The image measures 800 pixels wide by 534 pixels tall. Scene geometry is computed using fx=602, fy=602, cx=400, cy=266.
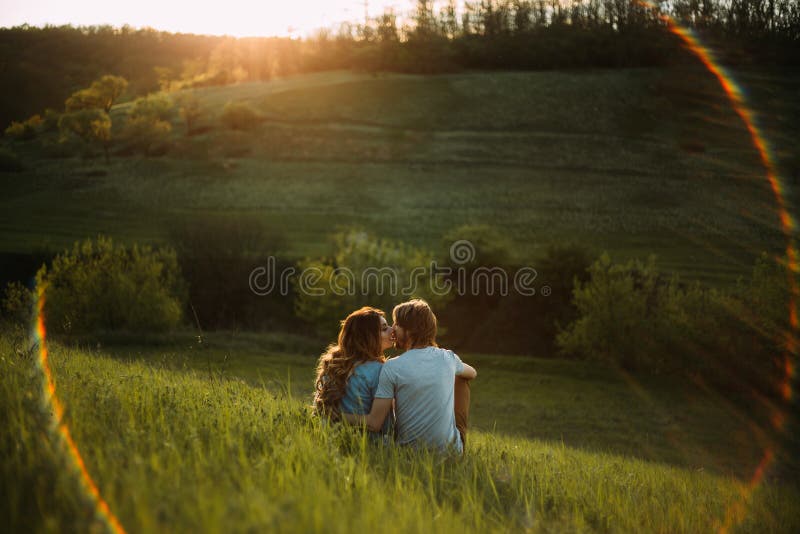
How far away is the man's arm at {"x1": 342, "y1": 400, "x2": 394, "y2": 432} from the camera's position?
4664mm

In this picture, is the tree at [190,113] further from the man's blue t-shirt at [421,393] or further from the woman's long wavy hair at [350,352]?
the man's blue t-shirt at [421,393]

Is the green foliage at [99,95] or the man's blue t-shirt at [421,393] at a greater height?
the green foliage at [99,95]

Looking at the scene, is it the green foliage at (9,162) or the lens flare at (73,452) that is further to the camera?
Result: the green foliage at (9,162)

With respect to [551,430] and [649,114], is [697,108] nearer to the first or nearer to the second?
[649,114]

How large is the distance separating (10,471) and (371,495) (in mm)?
1559

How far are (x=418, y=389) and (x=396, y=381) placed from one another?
19 cm

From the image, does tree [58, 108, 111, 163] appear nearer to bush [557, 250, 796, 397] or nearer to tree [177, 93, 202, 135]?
tree [177, 93, 202, 135]

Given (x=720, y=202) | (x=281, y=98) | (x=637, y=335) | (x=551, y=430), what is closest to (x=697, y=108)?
(x=720, y=202)

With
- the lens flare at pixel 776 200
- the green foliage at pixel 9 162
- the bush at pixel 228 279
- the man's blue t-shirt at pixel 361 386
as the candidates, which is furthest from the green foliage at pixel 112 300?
the green foliage at pixel 9 162

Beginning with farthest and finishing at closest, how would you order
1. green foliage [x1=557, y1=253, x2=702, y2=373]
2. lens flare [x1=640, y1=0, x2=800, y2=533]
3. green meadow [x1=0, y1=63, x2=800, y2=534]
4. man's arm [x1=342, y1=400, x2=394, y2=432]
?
1. green foliage [x1=557, y1=253, x2=702, y2=373]
2. lens flare [x1=640, y1=0, x2=800, y2=533]
3. man's arm [x1=342, y1=400, x2=394, y2=432]
4. green meadow [x1=0, y1=63, x2=800, y2=534]

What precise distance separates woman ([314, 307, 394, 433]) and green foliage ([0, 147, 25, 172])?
54.7 m

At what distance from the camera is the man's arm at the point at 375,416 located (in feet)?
15.3

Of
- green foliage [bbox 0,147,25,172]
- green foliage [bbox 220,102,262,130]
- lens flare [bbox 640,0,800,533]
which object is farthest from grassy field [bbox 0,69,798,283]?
green foliage [bbox 220,102,262,130]

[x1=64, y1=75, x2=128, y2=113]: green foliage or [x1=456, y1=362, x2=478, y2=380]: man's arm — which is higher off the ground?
[x1=64, y1=75, x2=128, y2=113]: green foliage
